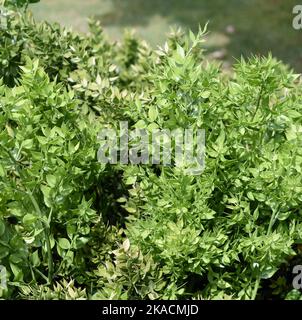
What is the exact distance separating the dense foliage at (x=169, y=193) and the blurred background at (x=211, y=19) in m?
4.83

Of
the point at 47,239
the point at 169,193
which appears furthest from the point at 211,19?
the point at 47,239

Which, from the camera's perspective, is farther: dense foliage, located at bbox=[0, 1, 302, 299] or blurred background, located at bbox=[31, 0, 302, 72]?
blurred background, located at bbox=[31, 0, 302, 72]

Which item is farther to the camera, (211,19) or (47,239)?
(211,19)

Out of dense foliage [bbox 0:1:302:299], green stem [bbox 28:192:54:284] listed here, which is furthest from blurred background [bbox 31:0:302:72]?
green stem [bbox 28:192:54:284]

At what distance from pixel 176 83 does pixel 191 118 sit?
147 mm

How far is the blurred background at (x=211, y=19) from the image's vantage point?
24.3 ft

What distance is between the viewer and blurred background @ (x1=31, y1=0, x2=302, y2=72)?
742 centimetres

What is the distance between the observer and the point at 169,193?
7.46ft

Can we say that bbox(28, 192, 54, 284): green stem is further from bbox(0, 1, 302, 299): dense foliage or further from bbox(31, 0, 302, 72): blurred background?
bbox(31, 0, 302, 72): blurred background

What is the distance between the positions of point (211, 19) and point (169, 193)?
21.2 ft

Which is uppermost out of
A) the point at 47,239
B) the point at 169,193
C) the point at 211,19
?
the point at 211,19

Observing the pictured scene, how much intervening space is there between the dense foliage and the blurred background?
483 cm

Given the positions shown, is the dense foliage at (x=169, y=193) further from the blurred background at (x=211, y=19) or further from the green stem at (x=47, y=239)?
the blurred background at (x=211, y=19)

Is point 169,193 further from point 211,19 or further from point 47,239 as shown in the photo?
point 211,19
